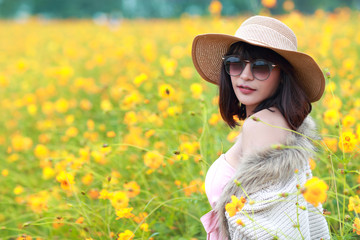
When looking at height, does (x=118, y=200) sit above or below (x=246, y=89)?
below

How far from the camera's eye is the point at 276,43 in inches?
43.4

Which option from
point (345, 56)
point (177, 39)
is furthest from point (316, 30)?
point (177, 39)

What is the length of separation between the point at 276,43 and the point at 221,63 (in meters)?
0.26

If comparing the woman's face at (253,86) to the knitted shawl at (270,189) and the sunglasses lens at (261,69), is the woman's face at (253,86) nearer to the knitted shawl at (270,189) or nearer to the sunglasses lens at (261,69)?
the sunglasses lens at (261,69)

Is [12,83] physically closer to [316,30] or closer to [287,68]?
[316,30]

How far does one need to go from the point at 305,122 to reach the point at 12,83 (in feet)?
12.3

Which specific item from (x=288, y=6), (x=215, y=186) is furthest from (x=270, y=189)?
(x=288, y=6)

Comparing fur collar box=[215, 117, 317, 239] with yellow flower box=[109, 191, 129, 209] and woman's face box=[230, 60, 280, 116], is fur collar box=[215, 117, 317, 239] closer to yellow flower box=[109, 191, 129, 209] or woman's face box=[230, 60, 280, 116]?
woman's face box=[230, 60, 280, 116]

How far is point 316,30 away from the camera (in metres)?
4.14

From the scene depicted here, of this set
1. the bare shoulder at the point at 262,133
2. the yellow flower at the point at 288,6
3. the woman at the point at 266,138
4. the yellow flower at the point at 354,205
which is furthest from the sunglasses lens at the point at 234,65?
the yellow flower at the point at 288,6

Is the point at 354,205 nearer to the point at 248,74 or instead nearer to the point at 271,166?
the point at 271,166

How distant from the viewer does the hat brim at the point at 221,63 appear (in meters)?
1.09

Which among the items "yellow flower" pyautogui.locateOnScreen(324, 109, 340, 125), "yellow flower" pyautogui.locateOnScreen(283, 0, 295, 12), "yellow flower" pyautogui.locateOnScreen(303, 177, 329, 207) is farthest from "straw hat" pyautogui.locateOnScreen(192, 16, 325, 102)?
"yellow flower" pyautogui.locateOnScreen(283, 0, 295, 12)

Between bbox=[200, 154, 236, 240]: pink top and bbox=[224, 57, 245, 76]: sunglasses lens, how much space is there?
0.94 feet
